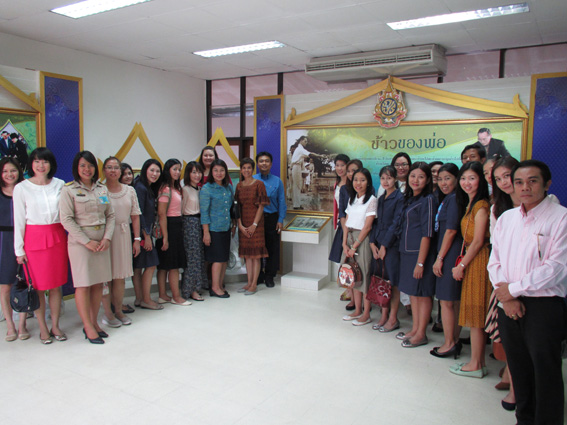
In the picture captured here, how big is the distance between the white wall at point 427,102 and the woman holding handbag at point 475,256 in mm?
2367

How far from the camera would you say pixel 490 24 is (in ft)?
17.6

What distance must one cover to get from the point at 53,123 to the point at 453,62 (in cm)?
569

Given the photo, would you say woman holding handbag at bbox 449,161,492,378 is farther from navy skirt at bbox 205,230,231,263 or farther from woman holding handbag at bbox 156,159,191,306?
woman holding handbag at bbox 156,159,191,306

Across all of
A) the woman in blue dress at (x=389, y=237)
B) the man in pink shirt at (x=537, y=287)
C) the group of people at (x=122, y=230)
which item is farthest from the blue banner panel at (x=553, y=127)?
the group of people at (x=122, y=230)

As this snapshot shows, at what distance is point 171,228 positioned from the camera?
4781mm

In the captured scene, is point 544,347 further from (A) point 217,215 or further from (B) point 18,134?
(B) point 18,134

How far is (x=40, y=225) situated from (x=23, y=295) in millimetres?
599

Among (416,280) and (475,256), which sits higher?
(475,256)

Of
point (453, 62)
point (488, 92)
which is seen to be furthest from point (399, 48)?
point (488, 92)

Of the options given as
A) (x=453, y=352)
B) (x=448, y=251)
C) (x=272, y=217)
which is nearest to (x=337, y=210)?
(x=272, y=217)

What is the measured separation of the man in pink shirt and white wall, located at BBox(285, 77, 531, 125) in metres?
3.08

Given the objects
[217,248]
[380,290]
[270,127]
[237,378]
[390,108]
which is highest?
[390,108]

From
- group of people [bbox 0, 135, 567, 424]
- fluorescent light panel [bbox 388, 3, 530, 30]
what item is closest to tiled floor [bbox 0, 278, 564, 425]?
group of people [bbox 0, 135, 567, 424]

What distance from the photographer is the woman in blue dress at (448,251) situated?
10.8ft
